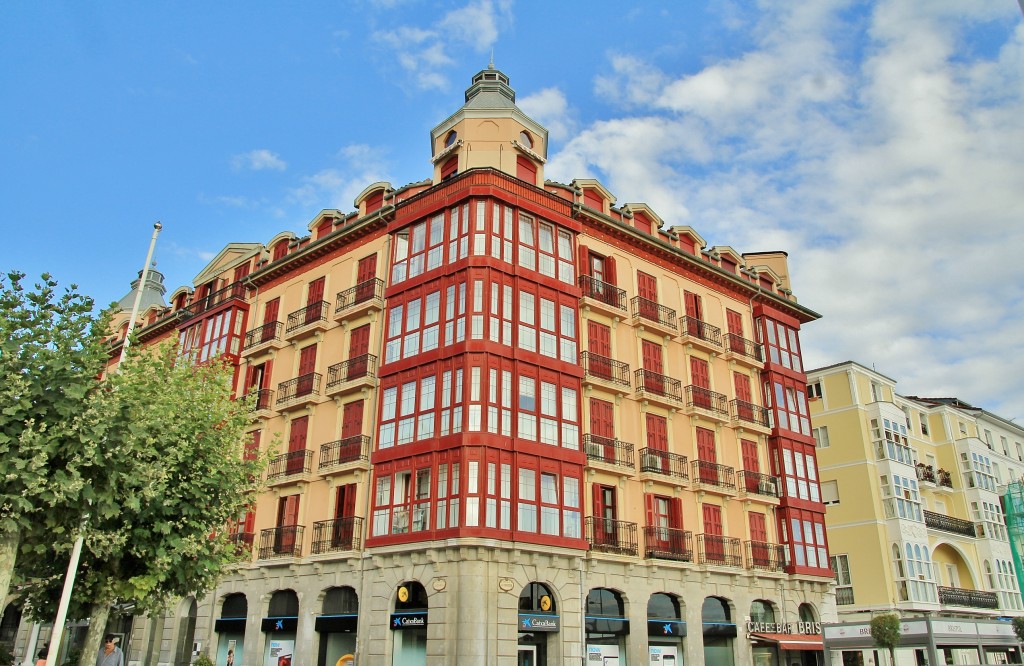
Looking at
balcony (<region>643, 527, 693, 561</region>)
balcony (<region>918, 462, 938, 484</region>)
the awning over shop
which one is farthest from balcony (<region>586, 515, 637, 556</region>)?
balcony (<region>918, 462, 938, 484</region>)

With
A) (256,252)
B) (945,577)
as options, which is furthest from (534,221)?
(945,577)

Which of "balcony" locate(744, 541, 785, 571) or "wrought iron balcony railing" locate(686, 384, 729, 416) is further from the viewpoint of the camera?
"wrought iron balcony railing" locate(686, 384, 729, 416)

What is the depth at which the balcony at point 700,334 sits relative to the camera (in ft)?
→ 126

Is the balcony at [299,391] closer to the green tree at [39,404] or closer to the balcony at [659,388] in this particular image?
the balcony at [659,388]

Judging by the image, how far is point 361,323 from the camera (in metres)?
35.9

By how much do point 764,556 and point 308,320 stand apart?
24.0m

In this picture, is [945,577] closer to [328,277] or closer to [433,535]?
[433,535]

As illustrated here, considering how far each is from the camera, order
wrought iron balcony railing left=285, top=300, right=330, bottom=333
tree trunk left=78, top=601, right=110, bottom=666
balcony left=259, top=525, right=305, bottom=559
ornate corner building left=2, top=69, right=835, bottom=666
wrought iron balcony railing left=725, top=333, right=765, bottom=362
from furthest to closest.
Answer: wrought iron balcony railing left=725, top=333, right=765, bottom=362 < wrought iron balcony railing left=285, top=300, right=330, bottom=333 < balcony left=259, top=525, right=305, bottom=559 < ornate corner building left=2, top=69, right=835, bottom=666 < tree trunk left=78, top=601, right=110, bottom=666

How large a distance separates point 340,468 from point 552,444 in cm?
890

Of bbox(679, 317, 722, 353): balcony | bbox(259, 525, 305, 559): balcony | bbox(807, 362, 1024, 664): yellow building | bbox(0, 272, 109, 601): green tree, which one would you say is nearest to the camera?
bbox(0, 272, 109, 601): green tree

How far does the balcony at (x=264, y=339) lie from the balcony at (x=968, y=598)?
40.4 m

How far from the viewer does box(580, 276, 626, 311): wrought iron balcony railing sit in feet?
115

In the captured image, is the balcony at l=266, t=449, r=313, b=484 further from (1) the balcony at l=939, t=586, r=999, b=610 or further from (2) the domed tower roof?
(1) the balcony at l=939, t=586, r=999, b=610

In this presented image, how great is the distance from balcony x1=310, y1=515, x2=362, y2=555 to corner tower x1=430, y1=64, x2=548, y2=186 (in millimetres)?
15087
